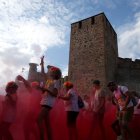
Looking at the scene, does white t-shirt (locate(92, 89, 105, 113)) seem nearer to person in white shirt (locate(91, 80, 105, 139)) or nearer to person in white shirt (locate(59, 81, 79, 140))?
person in white shirt (locate(91, 80, 105, 139))

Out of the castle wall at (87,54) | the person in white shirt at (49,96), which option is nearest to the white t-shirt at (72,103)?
the person in white shirt at (49,96)

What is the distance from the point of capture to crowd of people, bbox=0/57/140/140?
468 centimetres

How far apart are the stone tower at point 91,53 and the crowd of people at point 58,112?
13.0 meters

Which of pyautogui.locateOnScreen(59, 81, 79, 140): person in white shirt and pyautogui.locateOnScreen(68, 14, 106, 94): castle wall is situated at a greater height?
pyautogui.locateOnScreen(68, 14, 106, 94): castle wall

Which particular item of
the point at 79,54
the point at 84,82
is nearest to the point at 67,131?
the point at 84,82

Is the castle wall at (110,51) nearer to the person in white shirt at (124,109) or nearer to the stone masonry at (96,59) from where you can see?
the stone masonry at (96,59)

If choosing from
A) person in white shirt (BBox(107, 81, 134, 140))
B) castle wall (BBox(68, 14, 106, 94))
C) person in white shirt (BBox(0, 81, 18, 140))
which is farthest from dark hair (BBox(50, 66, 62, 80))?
castle wall (BBox(68, 14, 106, 94))

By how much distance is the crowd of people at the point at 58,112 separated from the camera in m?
4.68

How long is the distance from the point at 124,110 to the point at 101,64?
1453 cm

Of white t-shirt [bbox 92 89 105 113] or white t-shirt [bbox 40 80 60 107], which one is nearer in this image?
white t-shirt [bbox 40 80 60 107]

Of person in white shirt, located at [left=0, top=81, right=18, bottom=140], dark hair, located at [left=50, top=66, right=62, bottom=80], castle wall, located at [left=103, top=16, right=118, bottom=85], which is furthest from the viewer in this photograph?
castle wall, located at [left=103, top=16, right=118, bottom=85]

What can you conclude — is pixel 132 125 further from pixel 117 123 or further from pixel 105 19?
pixel 105 19

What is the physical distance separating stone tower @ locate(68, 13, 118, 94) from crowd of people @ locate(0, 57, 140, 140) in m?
13.0

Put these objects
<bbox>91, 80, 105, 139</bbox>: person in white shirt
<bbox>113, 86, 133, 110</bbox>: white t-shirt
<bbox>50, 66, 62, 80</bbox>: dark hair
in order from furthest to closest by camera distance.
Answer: <bbox>91, 80, 105, 139</bbox>: person in white shirt, <bbox>113, 86, 133, 110</bbox>: white t-shirt, <bbox>50, 66, 62, 80</bbox>: dark hair
